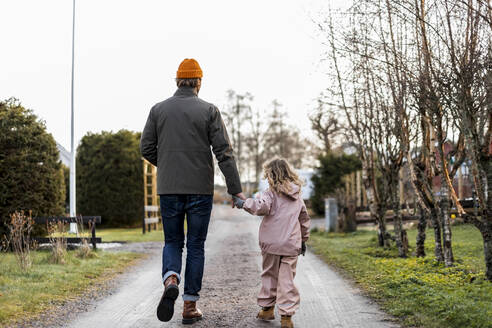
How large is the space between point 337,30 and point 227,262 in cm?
450

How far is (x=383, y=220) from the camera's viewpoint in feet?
37.7

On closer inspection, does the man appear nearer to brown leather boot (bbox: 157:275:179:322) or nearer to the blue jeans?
the blue jeans

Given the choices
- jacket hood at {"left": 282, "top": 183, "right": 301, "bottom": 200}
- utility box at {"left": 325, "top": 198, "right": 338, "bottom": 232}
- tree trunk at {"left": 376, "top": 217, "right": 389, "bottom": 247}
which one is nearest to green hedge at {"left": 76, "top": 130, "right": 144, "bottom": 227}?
utility box at {"left": 325, "top": 198, "right": 338, "bottom": 232}

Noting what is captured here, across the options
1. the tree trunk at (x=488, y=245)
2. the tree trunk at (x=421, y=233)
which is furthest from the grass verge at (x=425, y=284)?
the tree trunk at (x=421, y=233)

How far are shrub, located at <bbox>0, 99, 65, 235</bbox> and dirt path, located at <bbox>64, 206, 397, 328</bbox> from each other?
11.7 feet

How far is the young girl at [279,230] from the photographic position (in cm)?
503

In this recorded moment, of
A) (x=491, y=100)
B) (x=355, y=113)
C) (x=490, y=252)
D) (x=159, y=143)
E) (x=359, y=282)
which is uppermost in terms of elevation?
(x=355, y=113)

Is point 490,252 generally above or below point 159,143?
below

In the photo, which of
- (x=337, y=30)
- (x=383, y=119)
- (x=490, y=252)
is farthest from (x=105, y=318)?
(x=383, y=119)

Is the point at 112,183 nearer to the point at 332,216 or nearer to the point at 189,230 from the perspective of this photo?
the point at 332,216

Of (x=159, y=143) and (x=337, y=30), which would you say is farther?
(x=337, y=30)

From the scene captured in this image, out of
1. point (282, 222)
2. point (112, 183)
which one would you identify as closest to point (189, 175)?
point (282, 222)

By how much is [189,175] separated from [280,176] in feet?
2.87

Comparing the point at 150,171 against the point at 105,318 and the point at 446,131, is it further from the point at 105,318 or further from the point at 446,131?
the point at 105,318
